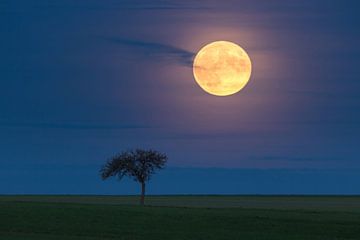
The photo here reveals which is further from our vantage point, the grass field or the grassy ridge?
the grassy ridge

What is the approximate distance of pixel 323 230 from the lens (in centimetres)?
5353

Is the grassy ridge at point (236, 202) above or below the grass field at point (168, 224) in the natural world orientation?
above

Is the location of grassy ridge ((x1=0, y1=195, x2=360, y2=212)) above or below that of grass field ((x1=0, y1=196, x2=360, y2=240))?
above

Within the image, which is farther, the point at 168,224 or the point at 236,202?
the point at 236,202

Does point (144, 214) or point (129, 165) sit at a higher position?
point (129, 165)

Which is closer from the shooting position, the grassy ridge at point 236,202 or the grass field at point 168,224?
the grass field at point 168,224

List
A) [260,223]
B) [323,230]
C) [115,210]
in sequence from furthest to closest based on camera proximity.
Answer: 1. [115,210]
2. [260,223]
3. [323,230]

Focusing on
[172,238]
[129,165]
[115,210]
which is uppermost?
[129,165]

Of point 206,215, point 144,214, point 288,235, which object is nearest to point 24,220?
point 144,214

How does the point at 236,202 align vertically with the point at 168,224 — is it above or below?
above

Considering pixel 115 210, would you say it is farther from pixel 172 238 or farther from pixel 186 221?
pixel 172 238

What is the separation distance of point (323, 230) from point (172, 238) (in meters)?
12.8

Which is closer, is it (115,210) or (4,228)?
(4,228)

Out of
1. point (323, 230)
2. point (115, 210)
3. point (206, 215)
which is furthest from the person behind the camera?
point (115, 210)
